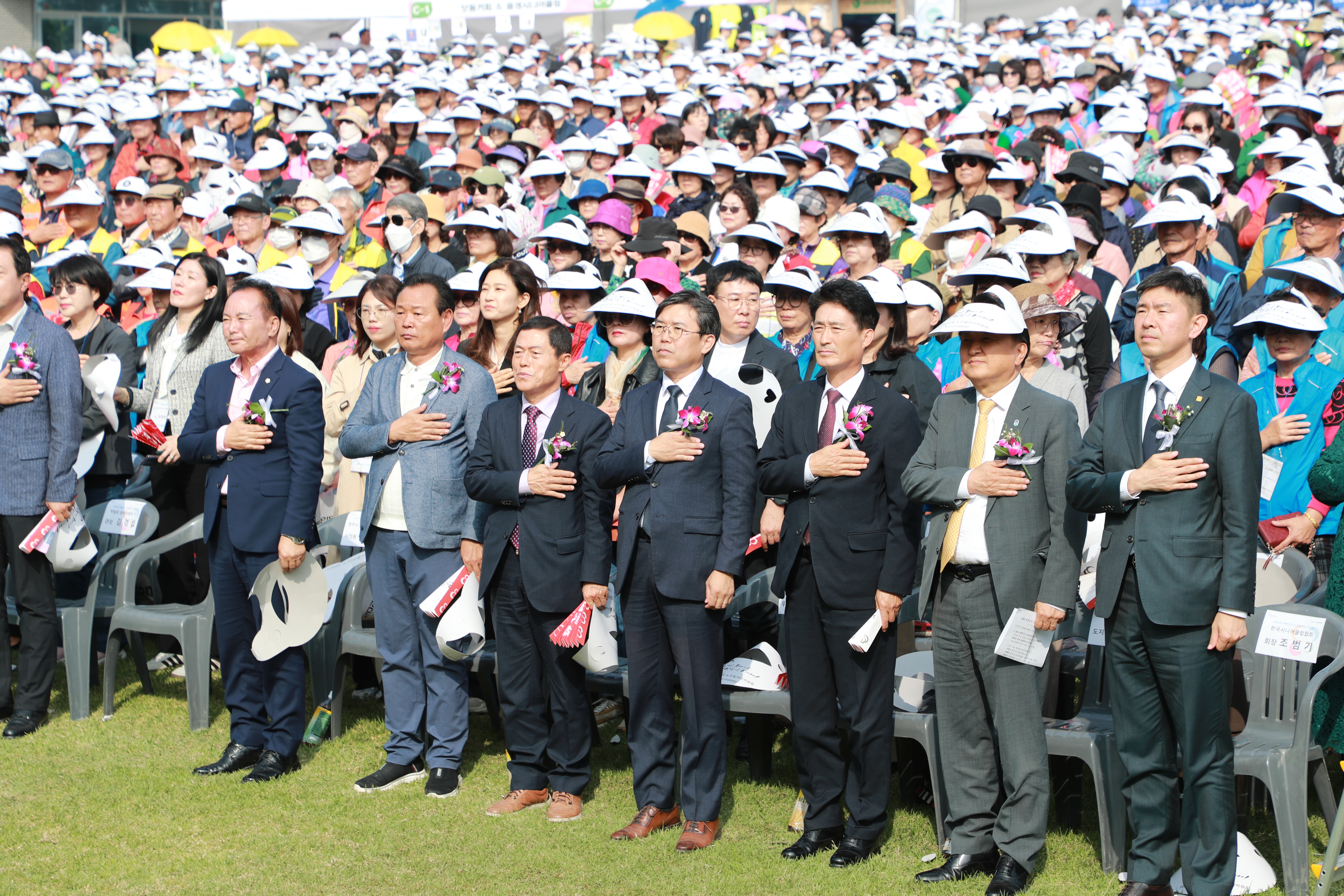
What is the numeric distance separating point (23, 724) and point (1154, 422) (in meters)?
5.55

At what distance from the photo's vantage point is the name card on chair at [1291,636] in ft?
15.8

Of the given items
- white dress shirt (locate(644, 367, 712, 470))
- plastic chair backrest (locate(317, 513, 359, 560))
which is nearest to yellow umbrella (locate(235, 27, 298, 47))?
plastic chair backrest (locate(317, 513, 359, 560))

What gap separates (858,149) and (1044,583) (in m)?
7.61

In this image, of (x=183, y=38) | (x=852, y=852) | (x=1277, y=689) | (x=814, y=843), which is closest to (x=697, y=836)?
(x=814, y=843)

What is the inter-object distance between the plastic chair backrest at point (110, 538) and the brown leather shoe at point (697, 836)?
3532 mm

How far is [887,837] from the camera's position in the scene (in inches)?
223

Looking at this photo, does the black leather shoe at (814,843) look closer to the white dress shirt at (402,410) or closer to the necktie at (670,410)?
the necktie at (670,410)

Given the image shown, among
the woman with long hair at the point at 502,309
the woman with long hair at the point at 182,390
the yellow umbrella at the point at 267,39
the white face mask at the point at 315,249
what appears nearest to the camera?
the woman with long hair at the point at 502,309

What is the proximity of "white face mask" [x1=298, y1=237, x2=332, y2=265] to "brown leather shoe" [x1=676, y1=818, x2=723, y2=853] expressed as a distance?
19.0ft

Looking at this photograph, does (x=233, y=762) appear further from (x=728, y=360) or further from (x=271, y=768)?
(x=728, y=360)

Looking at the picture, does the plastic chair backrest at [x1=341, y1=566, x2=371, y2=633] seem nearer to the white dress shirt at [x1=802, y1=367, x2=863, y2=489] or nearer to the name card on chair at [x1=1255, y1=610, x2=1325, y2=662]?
the white dress shirt at [x1=802, y1=367, x2=863, y2=489]

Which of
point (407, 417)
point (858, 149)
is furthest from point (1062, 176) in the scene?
point (407, 417)

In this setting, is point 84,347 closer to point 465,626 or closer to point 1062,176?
point 465,626

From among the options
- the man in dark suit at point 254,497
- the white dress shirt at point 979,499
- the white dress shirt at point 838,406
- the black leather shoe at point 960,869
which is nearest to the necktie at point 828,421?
the white dress shirt at point 838,406
